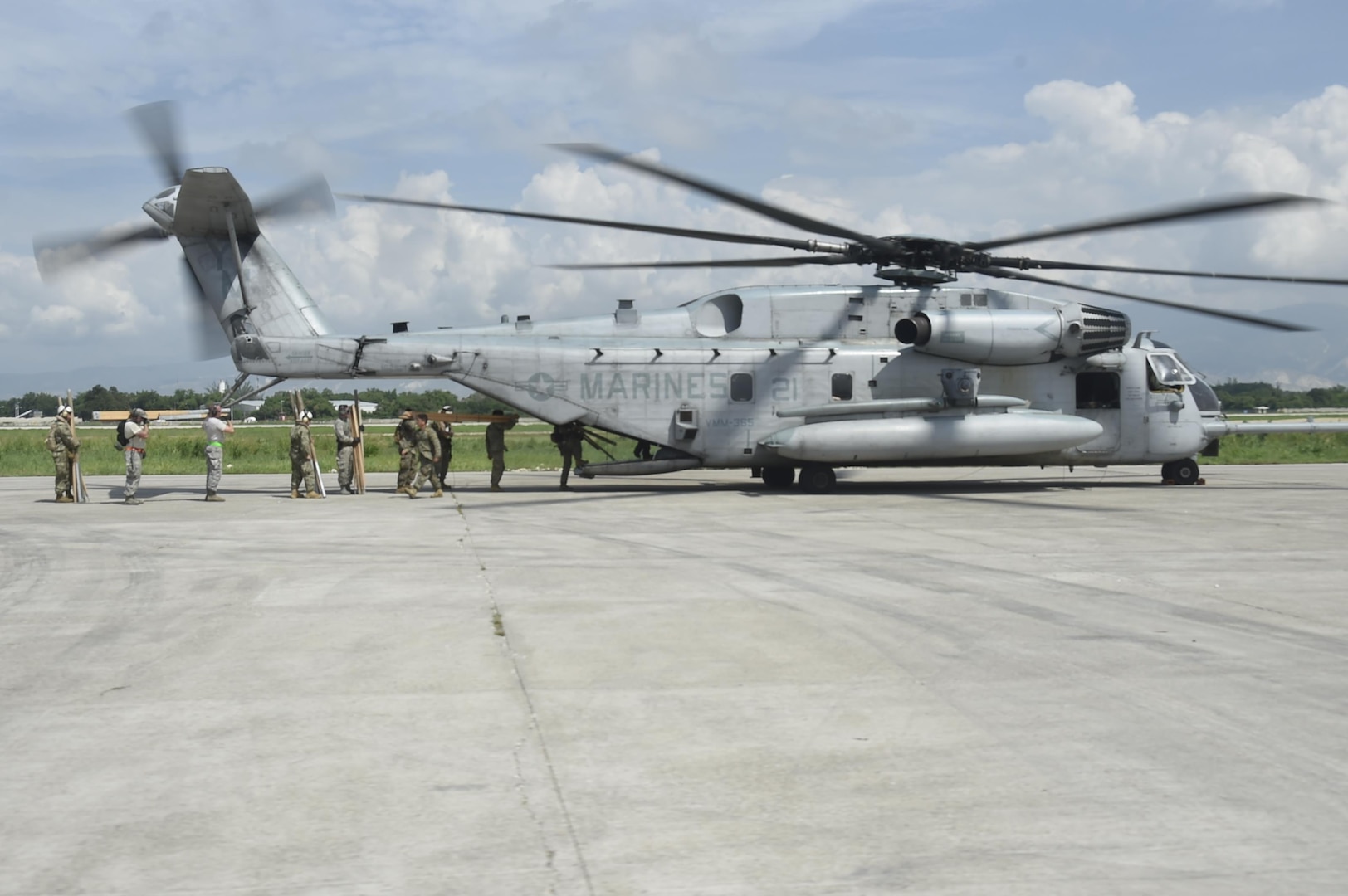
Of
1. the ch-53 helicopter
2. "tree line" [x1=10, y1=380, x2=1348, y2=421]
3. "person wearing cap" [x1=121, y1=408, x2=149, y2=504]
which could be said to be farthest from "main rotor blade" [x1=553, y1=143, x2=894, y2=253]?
"tree line" [x1=10, y1=380, x2=1348, y2=421]

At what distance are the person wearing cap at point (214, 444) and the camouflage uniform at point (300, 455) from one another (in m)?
1.07

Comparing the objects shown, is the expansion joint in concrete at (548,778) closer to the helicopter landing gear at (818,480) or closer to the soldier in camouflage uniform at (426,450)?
the soldier in camouflage uniform at (426,450)

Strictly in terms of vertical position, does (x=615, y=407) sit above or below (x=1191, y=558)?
above

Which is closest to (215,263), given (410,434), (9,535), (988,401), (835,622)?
(410,434)

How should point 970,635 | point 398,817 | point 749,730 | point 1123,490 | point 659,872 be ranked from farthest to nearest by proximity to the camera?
point 1123,490, point 970,635, point 749,730, point 398,817, point 659,872

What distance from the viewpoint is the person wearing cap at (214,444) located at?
1873 centimetres

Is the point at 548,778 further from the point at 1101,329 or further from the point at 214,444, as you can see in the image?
the point at 1101,329

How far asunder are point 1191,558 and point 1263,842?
7.95 meters

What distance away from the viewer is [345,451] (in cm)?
2042

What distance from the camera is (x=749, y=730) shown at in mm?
5516

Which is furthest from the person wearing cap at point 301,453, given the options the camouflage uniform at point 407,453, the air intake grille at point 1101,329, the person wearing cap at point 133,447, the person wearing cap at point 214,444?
the air intake grille at point 1101,329

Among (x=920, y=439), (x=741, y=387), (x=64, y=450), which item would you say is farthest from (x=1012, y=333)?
(x=64, y=450)

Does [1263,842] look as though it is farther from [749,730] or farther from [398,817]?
[398,817]

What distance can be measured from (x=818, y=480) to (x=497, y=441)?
5752mm
